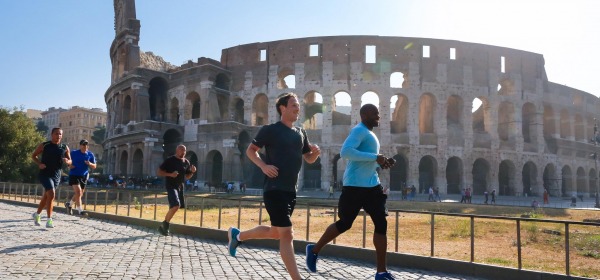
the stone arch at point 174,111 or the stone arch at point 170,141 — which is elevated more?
the stone arch at point 174,111

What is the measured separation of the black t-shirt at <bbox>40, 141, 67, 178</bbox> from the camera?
7980 millimetres

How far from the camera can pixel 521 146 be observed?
34.0 metres

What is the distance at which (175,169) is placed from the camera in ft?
25.5

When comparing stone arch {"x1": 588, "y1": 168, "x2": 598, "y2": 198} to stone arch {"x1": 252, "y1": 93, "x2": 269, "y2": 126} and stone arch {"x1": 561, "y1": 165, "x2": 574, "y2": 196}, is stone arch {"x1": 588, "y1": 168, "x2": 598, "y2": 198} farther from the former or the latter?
stone arch {"x1": 252, "y1": 93, "x2": 269, "y2": 126}

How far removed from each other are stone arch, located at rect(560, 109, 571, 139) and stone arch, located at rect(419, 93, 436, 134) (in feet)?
43.2

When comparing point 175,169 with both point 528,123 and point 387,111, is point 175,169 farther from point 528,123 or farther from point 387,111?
point 528,123

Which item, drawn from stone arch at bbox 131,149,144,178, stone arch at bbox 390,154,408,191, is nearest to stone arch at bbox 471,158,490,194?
stone arch at bbox 390,154,408,191

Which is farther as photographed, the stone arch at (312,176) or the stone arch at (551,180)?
the stone arch at (551,180)

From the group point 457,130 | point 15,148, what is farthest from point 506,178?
point 15,148

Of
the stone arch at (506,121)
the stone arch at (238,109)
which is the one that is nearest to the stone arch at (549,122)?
the stone arch at (506,121)

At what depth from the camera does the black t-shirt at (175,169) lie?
7.66 meters

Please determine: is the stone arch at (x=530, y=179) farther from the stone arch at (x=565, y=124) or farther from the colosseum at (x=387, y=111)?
the stone arch at (x=565, y=124)

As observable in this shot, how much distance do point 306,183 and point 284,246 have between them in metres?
30.0

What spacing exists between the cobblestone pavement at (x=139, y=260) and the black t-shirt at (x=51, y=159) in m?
1.09
